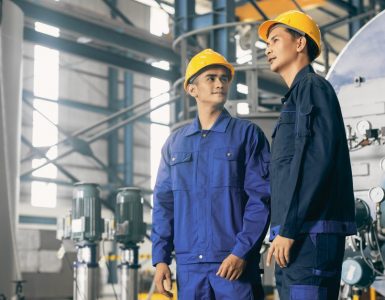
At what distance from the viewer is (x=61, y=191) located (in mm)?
17938

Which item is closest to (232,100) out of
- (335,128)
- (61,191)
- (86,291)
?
(86,291)

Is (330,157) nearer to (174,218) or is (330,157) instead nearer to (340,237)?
(340,237)

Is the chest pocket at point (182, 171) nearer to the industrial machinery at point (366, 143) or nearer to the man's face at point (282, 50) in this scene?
the man's face at point (282, 50)

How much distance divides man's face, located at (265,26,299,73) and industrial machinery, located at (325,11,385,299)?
218cm

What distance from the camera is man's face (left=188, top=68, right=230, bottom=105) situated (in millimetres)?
3279

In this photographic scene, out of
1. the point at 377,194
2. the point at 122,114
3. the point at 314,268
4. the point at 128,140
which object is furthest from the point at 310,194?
the point at 128,140

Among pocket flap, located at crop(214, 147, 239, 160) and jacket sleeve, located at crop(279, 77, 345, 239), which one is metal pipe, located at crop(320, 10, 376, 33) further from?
jacket sleeve, located at crop(279, 77, 345, 239)

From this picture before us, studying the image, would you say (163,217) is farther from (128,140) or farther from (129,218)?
(128,140)

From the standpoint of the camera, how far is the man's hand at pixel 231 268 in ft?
9.57

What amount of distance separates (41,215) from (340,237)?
41.1 ft

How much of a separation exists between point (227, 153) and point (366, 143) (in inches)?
87.2

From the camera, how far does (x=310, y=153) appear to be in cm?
260

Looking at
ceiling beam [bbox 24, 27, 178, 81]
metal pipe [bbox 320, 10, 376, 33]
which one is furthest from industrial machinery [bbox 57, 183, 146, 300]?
metal pipe [bbox 320, 10, 376, 33]

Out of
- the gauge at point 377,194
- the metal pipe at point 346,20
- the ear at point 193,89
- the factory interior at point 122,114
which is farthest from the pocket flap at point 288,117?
the metal pipe at point 346,20
